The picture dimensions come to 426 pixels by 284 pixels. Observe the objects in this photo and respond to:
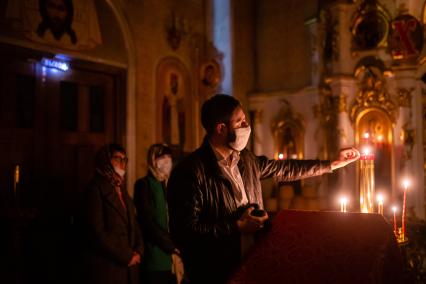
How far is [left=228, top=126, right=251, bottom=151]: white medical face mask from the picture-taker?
1994mm

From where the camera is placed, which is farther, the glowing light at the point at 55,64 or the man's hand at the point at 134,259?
the glowing light at the point at 55,64

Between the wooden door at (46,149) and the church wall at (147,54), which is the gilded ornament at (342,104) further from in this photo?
the wooden door at (46,149)

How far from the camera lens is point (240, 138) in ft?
6.55

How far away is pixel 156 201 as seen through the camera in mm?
4152

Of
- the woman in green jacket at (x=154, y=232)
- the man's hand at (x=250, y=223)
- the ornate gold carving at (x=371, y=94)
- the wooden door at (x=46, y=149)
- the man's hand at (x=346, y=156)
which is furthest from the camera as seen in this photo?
the ornate gold carving at (x=371, y=94)

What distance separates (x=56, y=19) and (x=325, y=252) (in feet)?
18.0

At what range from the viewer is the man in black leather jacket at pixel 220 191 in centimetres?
178

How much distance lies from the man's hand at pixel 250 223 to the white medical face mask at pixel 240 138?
1.31ft

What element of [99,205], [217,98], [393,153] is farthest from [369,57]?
[217,98]

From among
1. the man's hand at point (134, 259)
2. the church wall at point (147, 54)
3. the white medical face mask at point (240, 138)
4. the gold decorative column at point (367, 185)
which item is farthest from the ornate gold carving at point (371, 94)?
the white medical face mask at point (240, 138)

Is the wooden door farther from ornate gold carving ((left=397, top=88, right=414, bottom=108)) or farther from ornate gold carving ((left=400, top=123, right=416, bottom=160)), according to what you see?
ornate gold carving ((left=400, top=123, right=416, bottom=160))

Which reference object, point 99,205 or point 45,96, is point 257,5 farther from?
point 99,205

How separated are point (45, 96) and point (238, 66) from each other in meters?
4.81

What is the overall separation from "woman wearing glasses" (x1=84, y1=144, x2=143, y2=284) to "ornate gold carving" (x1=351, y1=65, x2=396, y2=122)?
5916 mm
